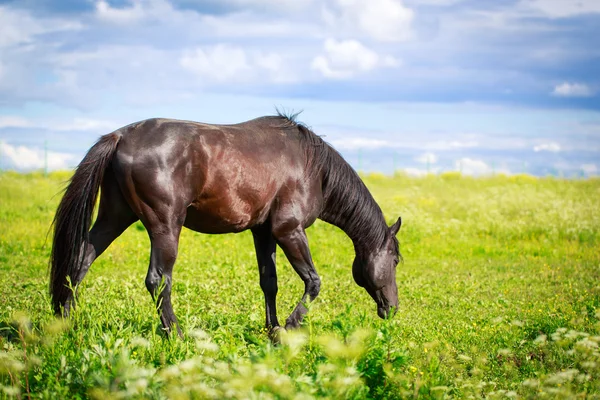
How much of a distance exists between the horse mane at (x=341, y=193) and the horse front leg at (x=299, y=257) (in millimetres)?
736

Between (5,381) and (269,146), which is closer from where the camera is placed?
(5,381)

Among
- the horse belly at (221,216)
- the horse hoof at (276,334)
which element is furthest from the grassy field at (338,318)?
the horse belly at (221,216)

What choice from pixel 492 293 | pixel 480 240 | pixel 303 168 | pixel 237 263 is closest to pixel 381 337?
pixel 303 168

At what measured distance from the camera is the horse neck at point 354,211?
7.43 meters

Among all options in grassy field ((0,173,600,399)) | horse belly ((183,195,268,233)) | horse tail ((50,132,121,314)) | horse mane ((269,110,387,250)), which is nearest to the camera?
grassy field ((0,173,600,399))

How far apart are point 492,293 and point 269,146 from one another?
5.44 metres

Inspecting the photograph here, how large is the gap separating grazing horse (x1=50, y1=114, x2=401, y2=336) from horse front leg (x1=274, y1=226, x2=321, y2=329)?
0.4 inches

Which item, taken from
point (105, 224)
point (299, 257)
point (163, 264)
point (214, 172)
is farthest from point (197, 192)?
point (299, 257)

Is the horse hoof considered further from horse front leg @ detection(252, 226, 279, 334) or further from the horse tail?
the horse tail

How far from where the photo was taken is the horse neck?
24.4 feet

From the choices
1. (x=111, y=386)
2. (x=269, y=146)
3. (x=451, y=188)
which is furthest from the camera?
(x=451, y=188)

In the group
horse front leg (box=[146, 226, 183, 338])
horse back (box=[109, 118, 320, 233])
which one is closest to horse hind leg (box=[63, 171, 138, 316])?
horse back (box=[109, 118, 320, 233])

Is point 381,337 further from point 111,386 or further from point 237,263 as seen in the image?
point 237,263

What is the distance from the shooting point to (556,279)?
1148 centimetres
